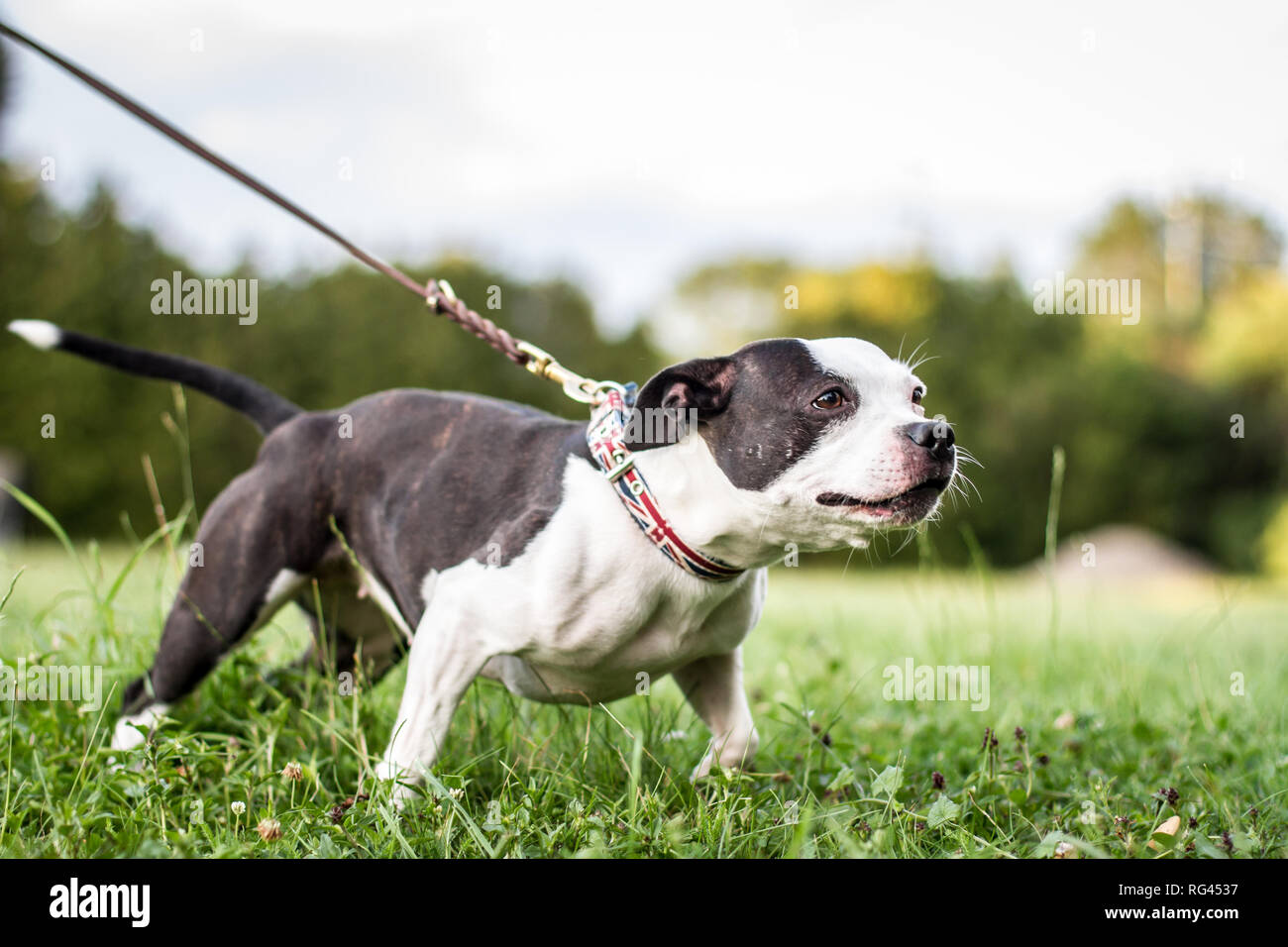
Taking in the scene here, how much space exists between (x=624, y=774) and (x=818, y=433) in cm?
113

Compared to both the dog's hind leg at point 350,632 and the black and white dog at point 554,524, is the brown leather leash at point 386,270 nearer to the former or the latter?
the black and white dog at point 554,524

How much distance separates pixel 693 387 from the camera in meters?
2.71

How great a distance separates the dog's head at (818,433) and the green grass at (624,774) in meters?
0.71

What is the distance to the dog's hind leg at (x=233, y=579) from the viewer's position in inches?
132

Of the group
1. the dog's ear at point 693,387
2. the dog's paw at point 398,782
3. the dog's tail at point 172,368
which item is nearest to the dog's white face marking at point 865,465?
the dog's ear at point 693,387

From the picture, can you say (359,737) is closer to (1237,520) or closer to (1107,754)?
(1107,754)

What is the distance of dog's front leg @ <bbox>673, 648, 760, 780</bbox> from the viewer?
3082 millimetres

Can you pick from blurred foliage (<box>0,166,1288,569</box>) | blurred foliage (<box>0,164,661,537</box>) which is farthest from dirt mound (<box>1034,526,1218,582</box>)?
blurred foliage (<box>0,164,661,537</box>)

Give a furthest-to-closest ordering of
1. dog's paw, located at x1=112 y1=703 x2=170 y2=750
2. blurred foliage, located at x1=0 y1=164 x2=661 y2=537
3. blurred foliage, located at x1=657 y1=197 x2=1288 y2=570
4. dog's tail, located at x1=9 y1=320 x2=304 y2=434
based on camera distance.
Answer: blurred foliage, located at x1=657 y1=197 x2=1288 y2=570 → blurred foliage, located at x1=0 y1=164 x2=661 y2=537 → dog's tail, located at x1=9 y1=320 x2=304 y2=434 → dog's paw, located at x1=112 y1=703 x2=170 y2=750

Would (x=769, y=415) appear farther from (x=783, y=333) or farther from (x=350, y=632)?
(x=783, y=333)

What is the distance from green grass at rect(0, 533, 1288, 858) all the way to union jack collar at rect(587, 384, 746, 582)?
1.67 ft

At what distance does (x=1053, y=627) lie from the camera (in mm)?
4051

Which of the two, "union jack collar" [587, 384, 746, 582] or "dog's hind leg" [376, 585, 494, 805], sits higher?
"union jack collar" [587, 384, 746, 582]

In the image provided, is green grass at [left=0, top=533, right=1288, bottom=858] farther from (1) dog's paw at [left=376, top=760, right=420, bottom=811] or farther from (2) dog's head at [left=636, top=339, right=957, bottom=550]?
(2) dog's head at [left=636, top=339, right=957, bottom=550]
